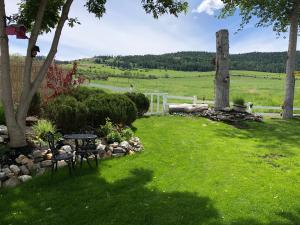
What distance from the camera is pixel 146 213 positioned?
7.64 metres

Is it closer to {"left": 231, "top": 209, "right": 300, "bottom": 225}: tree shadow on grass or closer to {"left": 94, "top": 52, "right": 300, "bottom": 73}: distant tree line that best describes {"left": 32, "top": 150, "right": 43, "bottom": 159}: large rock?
{"left": 231, "top": 209, "right": 300, "bottom": 225}: tree shadow on grass

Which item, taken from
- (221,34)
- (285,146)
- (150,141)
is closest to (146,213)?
(150,141)

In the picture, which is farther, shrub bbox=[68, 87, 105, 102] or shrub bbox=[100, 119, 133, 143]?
A: shrub bbox=[68, 87, 105, 102]

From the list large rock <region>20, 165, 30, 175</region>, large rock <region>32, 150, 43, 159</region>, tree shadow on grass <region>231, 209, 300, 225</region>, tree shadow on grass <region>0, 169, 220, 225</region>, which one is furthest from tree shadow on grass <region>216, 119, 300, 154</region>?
large rock <region>20, 165, 30, 175</region>

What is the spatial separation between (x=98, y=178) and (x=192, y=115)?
11.7 m

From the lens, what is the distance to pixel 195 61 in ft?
368

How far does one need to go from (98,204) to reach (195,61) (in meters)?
106

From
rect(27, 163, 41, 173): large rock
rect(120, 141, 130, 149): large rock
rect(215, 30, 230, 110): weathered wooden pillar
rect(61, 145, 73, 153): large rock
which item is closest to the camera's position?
rect(27, 163, 41, 173): large rock

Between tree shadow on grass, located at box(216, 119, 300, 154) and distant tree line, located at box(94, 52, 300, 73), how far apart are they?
83984 mm

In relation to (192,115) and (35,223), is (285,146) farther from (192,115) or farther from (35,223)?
(35,223)

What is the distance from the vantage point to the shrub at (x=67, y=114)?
40.5ft

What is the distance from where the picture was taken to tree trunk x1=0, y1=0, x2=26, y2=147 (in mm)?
10328

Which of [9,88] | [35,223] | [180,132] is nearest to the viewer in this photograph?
[35,223]

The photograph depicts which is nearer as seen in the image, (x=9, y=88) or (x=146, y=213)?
(x=146, y=213)
